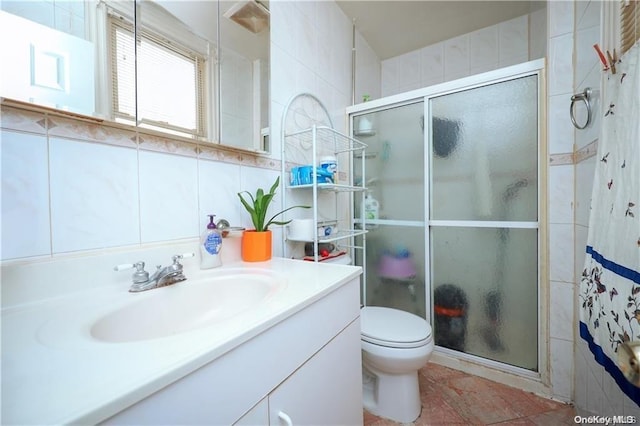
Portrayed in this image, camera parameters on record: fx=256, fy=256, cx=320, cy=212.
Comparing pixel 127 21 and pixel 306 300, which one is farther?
pixel 127 21

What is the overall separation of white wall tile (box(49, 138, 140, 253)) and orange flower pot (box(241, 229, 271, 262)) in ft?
1.18

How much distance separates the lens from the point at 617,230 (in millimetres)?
603

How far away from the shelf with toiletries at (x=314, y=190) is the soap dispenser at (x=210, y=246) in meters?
0.42

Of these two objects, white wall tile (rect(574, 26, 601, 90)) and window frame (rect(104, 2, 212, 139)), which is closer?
window frame (rect(104, 2, 212, 139))

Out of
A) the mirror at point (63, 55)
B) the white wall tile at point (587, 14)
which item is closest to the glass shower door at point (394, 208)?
the white wall tile at point (587, 14)

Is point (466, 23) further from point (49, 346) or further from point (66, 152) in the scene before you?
point (49, 346)

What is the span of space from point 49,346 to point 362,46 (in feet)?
8.05

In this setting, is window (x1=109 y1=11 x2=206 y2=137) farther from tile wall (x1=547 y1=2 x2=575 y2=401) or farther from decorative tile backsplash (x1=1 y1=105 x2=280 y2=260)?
tile wall (x1=547 y1=2 x2=575 y2=401)

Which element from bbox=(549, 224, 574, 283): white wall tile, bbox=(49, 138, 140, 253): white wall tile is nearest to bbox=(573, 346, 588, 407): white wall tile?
bbox=(549, 224, 574, 283): white wall tile

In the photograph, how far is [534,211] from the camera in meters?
1.33

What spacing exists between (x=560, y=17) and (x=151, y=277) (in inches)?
79.7

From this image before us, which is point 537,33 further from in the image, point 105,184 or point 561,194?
point 105,184

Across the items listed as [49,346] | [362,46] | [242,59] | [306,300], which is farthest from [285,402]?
[362,46]

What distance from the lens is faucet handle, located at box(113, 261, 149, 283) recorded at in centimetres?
68
